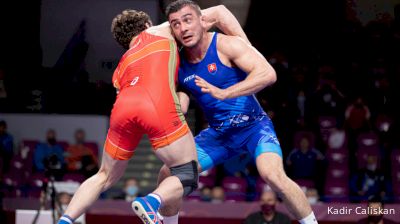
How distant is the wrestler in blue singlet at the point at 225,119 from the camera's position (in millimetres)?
4875

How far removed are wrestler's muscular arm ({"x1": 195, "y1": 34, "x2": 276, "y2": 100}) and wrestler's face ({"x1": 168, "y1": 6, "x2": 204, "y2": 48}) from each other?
20 centimetres

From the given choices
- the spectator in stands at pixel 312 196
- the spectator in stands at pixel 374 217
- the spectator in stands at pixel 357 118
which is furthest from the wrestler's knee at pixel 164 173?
the spectator in stands at pixel 357 118

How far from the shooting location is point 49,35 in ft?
36.6

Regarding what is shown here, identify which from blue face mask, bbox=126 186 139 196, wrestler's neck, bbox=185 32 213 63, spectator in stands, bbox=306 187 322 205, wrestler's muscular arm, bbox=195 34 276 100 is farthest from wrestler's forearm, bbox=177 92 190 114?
blue face mask, bbox=126 186 139 196

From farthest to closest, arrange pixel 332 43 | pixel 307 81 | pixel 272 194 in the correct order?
pixel 332 43 → pixel 307 81 → pixel 272 194

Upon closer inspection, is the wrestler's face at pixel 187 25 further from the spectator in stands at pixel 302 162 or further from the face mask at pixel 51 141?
the face mask at pixel 51 141

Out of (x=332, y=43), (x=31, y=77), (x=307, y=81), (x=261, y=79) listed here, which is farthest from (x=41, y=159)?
(x=261, y=79)

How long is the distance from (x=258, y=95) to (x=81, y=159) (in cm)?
261

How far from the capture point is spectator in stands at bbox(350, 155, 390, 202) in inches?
367

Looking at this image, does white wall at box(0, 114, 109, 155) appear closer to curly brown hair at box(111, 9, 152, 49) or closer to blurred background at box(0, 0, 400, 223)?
blurred background at box(0, 0, 400, 223)

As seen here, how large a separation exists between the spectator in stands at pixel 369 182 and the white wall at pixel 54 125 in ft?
12.9

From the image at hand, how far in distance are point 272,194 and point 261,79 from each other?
10.6 feet

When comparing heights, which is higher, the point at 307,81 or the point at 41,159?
the point at 307,81

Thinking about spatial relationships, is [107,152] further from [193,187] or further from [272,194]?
[272,194]
